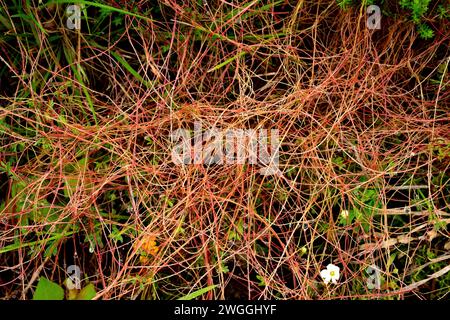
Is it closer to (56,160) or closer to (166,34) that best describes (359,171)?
(166,34)

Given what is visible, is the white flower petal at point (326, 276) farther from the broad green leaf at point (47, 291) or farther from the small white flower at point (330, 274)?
the broad green leaf at point (47, 291)

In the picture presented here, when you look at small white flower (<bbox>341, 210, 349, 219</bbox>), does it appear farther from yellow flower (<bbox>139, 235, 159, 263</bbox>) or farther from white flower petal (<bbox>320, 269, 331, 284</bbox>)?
yellow flower (<bbox>139, 235, 159, 263</bbox>)

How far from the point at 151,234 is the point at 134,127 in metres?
0.41

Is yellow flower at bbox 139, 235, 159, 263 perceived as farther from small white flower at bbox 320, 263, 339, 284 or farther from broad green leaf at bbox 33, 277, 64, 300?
small white flower at bbox 320, 263, 339, 284

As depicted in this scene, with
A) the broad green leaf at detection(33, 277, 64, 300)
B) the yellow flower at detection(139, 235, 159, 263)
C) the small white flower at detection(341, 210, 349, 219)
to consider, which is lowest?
the broad green leaf at detection(33, 277, 64, 300)

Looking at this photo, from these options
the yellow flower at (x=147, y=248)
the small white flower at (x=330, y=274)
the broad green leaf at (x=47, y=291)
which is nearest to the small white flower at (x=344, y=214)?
the small white flower at (x=330, y=274)

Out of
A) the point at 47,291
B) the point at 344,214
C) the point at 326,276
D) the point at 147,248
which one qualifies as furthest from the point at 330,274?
the point at 47,291

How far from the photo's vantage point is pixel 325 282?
1.84 meters

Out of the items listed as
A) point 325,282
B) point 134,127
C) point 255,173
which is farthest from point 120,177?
point 325,282

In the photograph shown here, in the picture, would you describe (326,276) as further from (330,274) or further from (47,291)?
(47,291)

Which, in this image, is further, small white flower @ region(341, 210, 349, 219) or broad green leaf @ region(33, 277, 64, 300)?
small white flower @ region(341, 210, 349, 219)

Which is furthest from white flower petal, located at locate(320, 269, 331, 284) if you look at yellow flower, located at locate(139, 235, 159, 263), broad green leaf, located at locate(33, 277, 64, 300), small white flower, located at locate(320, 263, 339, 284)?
broad green leaf, located at locate(33, 277, 64, 300)

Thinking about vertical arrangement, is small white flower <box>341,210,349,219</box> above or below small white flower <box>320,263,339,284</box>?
above

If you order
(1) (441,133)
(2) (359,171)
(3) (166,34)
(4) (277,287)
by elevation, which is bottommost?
(4) (277,287)
